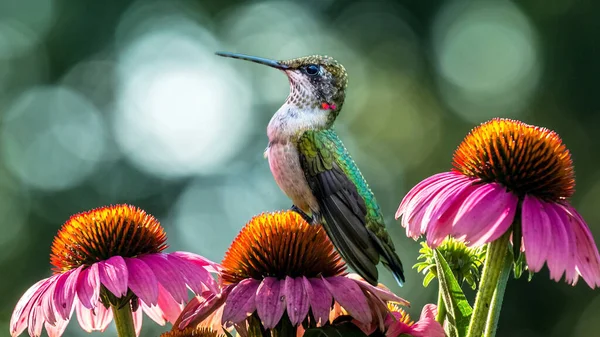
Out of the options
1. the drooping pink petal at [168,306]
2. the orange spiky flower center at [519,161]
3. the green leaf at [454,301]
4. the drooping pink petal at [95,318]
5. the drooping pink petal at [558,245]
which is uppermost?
the orange spiky flower center at [519,161]

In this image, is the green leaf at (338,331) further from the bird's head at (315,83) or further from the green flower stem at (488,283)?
the bird's head at (315,83)

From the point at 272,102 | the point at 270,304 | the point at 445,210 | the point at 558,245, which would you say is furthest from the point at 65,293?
the point at 272,102

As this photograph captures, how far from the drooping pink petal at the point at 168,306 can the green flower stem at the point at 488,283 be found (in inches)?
48.2

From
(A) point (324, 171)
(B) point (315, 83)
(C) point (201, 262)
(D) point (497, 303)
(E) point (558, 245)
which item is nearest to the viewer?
(D) point (497, 303)

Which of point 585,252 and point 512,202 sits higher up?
point 512,202

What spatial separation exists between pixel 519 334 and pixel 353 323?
41.0ft

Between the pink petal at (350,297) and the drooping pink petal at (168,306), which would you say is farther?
the drooping pink petal at (168,306)

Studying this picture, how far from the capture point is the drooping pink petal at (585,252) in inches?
135

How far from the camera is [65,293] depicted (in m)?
3.39

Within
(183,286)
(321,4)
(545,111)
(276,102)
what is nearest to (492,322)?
(183,286)

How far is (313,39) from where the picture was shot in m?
22.0

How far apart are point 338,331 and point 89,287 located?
2.72 ft

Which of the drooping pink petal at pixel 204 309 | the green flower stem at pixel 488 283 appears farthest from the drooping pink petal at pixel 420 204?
the drooping pink petal at pixel 204 309

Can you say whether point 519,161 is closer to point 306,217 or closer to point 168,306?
point 306,217
